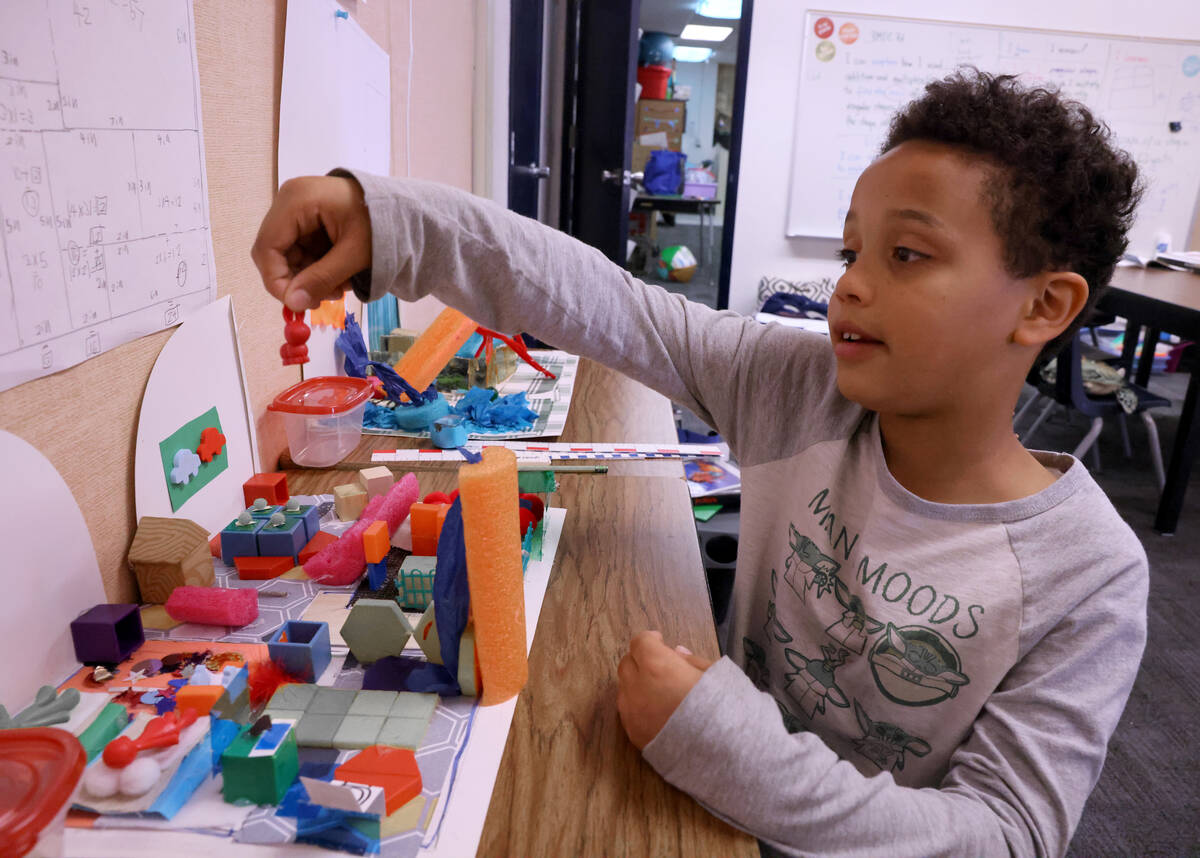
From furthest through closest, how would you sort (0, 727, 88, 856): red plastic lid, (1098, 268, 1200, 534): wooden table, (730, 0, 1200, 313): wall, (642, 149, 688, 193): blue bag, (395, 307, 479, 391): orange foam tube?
(642, 149, 688, 193): blue bag < (730, 0, 1200, 313): wall < (1098, 268, 1200, 534): wooden table < (395, 307, 479, 391): orange foam tube < (0, 727, 88, 856): red plastic lid

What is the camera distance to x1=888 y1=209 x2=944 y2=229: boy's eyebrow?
610mm

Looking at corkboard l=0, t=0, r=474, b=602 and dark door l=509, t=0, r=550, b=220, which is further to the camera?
dark door l=509, t=0, r=550, b=220

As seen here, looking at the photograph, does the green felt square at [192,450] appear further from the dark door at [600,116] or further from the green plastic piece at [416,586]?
the dark door at [600,116]

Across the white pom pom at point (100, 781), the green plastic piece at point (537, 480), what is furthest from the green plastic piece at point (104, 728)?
the green plastic piece at point (537, 480)

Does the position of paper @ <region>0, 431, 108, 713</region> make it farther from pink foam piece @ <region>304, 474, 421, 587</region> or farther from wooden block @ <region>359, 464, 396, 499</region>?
wooden block @ <region>359, 464, 396, 499</region>

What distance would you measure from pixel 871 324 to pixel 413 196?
371 millimetres

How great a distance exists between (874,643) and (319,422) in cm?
65

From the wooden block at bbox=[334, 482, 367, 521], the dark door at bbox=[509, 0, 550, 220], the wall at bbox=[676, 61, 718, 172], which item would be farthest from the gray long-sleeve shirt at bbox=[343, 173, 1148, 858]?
the wall at bbox=[676, 61, 718, 172]

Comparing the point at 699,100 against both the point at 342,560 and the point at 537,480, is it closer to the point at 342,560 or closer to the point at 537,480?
the point at 537,480

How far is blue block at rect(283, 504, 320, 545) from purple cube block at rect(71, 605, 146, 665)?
173 mm

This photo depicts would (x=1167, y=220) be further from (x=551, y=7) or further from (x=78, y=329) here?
(x=78, y=329)

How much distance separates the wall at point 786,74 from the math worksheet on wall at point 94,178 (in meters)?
3.42

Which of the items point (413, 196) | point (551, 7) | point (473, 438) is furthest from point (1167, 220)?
point (413, 196)

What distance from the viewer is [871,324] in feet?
2.08
